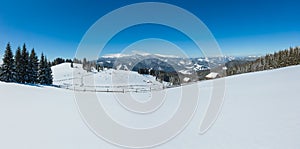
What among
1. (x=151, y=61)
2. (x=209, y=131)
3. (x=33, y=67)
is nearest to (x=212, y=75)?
(x=151, y=61)

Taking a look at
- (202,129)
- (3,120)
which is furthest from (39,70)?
(202,129)

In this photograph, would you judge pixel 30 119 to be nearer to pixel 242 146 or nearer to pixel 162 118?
pixel 162 118

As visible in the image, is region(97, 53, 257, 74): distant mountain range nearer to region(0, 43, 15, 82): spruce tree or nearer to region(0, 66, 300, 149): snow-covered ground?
region(0, 66, 300, 149): snow-covered ground

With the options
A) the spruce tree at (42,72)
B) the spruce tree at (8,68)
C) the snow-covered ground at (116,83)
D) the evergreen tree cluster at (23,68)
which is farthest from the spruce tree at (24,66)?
the snow-covered ground at (116,83)

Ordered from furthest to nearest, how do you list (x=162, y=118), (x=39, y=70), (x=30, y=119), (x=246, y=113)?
(x=39, y=70) → (x=162, y=118) → (x=30, y=119) → (x=246, y=113)

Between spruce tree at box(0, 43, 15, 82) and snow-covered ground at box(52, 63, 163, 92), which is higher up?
spruce tree at box(0, 43, 15, 82)

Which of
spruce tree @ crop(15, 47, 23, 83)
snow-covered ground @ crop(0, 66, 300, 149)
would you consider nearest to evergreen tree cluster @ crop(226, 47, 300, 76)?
snow-covered ground @ crop(0, 66, 300, 149)

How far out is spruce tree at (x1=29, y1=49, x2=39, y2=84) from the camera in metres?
34.9

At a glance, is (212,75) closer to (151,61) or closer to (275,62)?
(275,62)

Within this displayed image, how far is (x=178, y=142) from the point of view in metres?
5.54

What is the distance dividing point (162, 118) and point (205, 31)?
4.12 metres

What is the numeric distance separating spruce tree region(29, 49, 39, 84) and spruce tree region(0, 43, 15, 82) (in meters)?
2.88

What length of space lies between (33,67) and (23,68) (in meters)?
2.01

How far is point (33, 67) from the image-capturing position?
117ft
